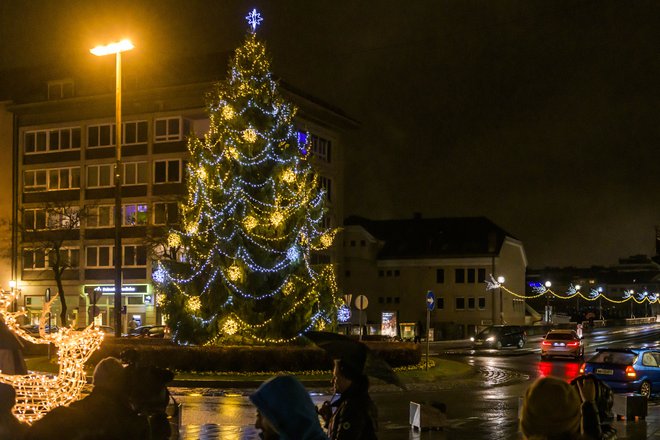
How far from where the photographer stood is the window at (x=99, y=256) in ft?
229

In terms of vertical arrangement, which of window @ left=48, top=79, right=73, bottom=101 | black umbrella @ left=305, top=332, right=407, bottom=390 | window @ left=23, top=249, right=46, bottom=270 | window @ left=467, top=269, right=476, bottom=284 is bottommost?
black umbrella @ left=305, top=332, right=407, bottom=390

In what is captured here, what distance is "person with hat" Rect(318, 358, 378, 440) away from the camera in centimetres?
587

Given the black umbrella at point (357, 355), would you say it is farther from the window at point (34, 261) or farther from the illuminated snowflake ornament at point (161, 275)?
the window at point (34, 261)

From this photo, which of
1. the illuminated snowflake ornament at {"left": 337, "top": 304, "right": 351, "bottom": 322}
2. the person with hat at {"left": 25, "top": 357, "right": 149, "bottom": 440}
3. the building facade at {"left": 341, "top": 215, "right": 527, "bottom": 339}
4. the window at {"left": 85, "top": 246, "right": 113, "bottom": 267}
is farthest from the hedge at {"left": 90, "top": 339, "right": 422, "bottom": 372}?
the building facade at {"left": 341, "top": 215, "right": 527, "bottom": 339}

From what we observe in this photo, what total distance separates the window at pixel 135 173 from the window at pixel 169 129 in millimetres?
2411

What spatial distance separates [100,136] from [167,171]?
6.75m

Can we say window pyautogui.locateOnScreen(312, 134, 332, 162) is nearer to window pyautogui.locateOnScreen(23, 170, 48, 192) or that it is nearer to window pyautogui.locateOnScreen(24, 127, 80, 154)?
window pyautogui.locateOnScreen(24, 127, 80, 154)

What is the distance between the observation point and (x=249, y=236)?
3141 centimetres

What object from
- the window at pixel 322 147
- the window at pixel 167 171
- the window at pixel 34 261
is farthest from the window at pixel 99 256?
the window at pixel 322 147

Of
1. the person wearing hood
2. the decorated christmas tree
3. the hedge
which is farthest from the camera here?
the decorated christmas tree

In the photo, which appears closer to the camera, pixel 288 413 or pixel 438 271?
pixel 288 413

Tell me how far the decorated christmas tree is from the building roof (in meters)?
54.3

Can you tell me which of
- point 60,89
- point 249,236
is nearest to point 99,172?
point 60,89

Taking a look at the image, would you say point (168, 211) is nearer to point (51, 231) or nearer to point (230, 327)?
point (51, 231)
